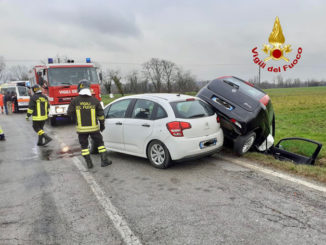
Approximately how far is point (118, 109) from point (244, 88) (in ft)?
9.79

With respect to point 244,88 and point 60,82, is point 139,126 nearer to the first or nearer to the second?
point 244,88

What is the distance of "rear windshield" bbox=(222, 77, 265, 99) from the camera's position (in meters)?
6.18

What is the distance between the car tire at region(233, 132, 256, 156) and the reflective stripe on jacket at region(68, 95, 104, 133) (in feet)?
10.0

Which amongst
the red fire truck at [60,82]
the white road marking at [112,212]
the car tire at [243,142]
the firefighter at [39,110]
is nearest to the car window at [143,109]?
the white road marking at [112,212]

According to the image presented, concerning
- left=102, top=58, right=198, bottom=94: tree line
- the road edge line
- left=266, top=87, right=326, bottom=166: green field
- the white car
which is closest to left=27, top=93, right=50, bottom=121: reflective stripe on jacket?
the white car

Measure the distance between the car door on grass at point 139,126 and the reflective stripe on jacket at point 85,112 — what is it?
2.37 feet

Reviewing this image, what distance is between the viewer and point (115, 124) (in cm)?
635

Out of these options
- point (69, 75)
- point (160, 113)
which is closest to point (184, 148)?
point (160, 113)

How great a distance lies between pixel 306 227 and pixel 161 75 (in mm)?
77413

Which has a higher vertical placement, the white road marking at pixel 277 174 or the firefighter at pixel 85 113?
the firefighter at pixel 85 113

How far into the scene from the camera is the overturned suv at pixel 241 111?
580 cm

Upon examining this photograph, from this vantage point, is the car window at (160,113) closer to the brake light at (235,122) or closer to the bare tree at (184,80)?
the brake light at (235,122)

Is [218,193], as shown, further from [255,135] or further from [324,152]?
[324,152]

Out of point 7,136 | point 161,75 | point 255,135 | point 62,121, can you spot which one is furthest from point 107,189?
point 161,75
